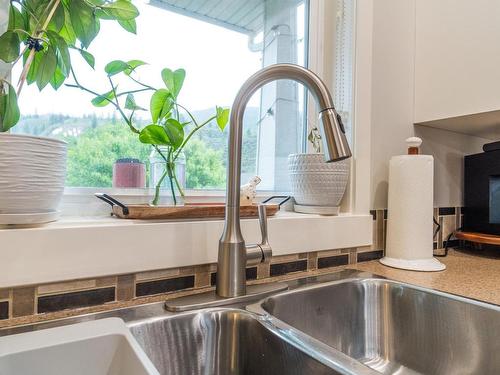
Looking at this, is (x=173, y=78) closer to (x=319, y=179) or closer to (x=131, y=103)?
(x=131, y=103)

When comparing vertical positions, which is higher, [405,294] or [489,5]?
[489,5]

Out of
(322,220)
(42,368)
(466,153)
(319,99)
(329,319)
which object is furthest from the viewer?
(466,153)

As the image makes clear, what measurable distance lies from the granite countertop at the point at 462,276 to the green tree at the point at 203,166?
52cm

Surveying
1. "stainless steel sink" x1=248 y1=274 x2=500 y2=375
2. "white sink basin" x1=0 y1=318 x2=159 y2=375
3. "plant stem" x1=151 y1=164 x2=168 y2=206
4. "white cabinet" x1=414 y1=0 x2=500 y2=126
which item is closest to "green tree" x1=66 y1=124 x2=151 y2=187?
"plant stem" x1=151 y1=164 x2=168 y2=206

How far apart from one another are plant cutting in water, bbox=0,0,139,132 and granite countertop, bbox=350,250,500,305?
93 cm

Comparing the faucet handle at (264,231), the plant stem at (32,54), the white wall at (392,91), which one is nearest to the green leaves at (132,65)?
the plant stem at (32,54)

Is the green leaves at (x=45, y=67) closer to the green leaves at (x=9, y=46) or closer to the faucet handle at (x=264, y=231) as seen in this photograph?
the green leaves at (x=9, y=46)

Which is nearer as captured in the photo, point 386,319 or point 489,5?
point 386,319

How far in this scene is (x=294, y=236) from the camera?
905 mm

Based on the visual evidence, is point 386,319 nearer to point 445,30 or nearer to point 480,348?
point 480,348

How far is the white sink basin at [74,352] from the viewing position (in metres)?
0.46

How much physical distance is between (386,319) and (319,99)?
0.58 meters

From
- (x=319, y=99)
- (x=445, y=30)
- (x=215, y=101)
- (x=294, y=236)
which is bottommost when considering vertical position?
(x=294, y=236)

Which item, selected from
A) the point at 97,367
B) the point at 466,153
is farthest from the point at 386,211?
the point at 97,367
